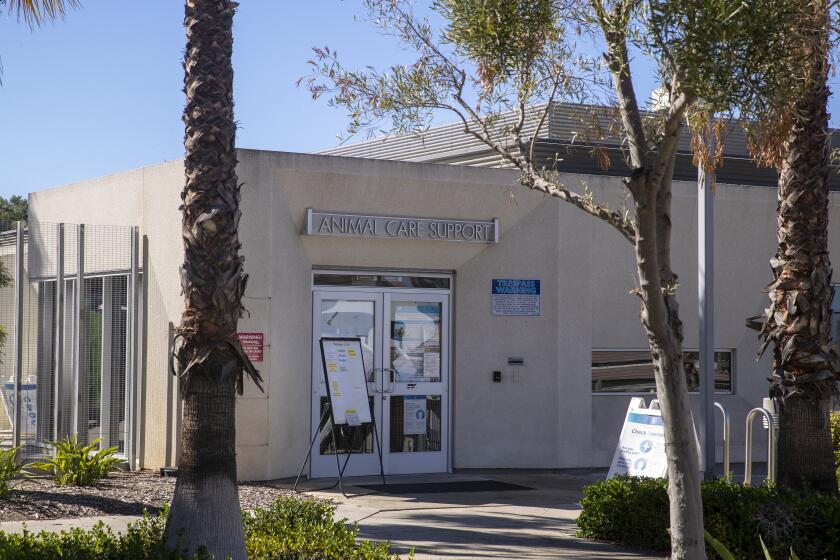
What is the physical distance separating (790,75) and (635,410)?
6052 millimetres

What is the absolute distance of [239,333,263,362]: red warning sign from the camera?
42.1ft

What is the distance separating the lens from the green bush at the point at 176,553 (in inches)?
272

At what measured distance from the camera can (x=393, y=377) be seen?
14.1m

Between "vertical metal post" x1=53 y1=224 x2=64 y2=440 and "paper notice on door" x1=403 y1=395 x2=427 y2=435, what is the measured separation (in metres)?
4.35

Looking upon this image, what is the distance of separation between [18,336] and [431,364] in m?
5.28

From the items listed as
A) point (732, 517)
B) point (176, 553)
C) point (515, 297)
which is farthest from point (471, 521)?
point (515, 297)

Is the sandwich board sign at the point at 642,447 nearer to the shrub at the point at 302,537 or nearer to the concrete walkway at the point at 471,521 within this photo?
the concrete walkway at the point at 471,521

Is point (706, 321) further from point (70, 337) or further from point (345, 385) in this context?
point (70, 337)

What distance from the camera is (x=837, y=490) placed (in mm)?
8969

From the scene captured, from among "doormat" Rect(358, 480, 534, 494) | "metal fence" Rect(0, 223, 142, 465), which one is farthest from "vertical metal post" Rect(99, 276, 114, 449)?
"doormat" Rect(358, 480, 534, 494)

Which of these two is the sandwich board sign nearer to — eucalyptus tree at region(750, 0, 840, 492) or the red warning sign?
eucalyptus tree at region(750, 0, 840, 492)

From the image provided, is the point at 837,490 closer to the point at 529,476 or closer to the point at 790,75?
the point at 790,75

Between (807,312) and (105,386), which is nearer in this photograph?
(807,312)

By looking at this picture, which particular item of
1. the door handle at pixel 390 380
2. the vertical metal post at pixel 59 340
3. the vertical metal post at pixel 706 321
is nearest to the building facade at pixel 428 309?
the door handle at pixel 390 380
